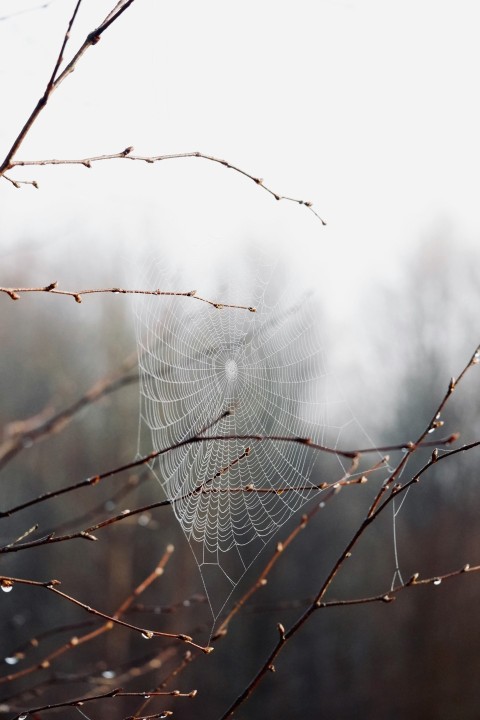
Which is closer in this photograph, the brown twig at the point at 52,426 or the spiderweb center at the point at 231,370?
the brown twig at the point at 52,426

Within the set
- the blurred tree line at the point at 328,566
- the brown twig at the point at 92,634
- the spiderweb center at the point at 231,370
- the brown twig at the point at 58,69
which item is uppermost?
the blurred tree line at the point at 328,566

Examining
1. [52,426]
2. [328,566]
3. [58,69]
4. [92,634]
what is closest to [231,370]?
[52,426]

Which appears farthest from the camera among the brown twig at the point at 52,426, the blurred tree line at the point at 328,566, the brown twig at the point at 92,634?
the blurred tree line at the point at 328,566

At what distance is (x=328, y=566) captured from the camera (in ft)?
43.1

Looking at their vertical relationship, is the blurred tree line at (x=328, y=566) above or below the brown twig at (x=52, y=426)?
above

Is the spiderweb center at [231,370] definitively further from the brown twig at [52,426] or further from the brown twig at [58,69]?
the brown twig at [58,69]

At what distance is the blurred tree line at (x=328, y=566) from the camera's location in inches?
428

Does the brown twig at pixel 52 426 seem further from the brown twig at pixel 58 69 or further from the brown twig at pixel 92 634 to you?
the brown twig at pixel 58 69

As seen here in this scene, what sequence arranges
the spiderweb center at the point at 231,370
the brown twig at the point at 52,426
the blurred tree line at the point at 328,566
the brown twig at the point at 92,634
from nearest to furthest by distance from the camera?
the brown twig at the point at 92,634
the brown twig at the point at 52,426
the spiderweb center at the point at 231,370
the blurred tree line at the point at 328,566

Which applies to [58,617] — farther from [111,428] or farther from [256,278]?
[256,278]

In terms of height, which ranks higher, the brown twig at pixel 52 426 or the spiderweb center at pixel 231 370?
the spiderweb center at pixel 231 370

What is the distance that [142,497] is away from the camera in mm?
13625

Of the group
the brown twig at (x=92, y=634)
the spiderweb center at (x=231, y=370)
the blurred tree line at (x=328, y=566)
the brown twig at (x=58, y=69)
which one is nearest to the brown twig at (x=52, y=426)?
the brown twig at (x=92, y=634)

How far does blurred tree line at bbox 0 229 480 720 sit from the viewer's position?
10.9 metres
